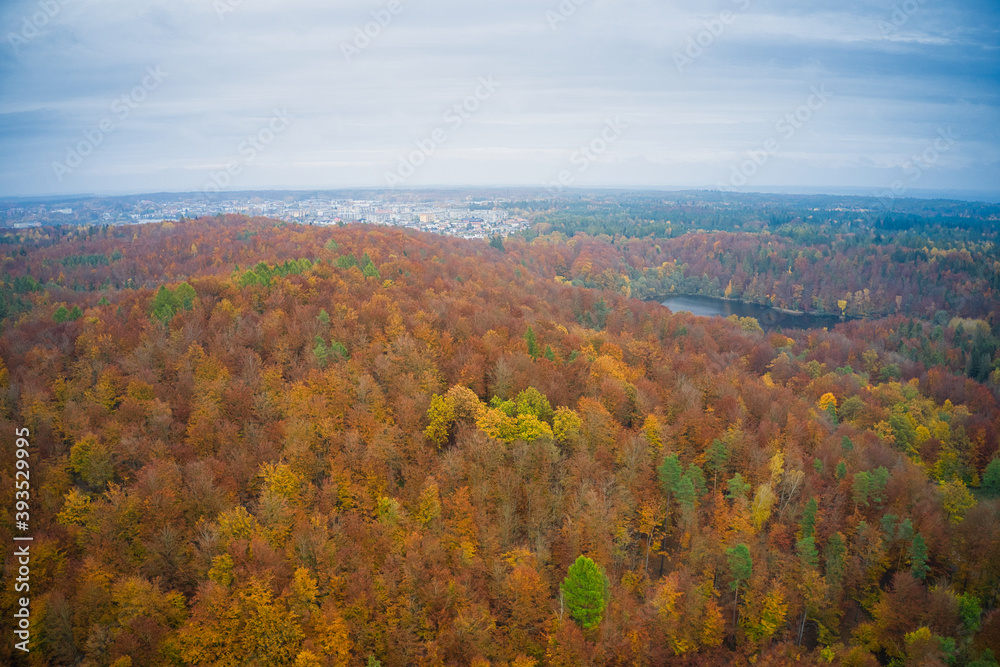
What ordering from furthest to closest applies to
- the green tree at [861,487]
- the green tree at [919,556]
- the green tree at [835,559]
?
1. the green tree at [861,487]
2. the green tree at [919,556]
3. the green tree at [835,559]

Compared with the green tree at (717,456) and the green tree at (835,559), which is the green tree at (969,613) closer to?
the green tree at (835,559)

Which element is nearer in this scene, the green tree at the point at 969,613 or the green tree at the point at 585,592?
the green tree at the point at 585,592

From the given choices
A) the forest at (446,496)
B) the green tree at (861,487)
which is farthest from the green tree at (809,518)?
the green tree at (861,487)

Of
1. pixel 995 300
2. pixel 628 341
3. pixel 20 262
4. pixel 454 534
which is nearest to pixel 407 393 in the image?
pixel 454 534

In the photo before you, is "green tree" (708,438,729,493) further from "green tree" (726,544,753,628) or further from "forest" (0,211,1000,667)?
"green tree" (726,544,753,628)

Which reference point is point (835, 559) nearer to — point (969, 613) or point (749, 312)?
point (969, 613)

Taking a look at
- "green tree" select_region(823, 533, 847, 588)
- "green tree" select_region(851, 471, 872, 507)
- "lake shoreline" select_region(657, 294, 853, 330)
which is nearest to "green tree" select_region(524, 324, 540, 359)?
"green tree" select_region(823, 533, 847, 588)
